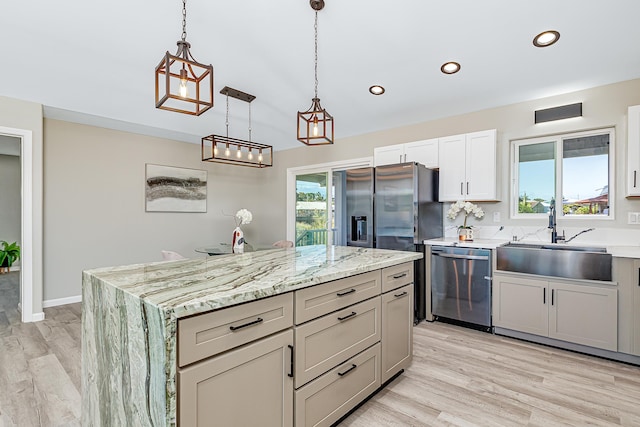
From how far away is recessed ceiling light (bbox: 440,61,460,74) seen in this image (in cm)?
288

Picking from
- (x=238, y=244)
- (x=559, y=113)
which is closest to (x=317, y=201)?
(x=238, y=244)

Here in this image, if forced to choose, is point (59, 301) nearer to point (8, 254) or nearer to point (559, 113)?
point (8, 254)

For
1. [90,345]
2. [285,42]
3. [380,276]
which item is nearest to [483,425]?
[380,276]

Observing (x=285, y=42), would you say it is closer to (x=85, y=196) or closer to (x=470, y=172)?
(x=470, y=172)

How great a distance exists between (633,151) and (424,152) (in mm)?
1950

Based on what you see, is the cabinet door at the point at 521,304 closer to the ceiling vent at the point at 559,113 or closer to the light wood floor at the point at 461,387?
the light wood floor at the point at 461,387

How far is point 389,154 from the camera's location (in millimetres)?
4332

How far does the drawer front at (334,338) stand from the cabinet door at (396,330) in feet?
0.37

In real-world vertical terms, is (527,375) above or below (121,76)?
below

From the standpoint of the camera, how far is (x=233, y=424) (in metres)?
1.20

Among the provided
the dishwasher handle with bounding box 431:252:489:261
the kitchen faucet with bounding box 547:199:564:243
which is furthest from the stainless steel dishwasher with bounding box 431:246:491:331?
the kitchen faucet with bounding box 547:199:564:243

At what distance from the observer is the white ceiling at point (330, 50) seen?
86.3 inches

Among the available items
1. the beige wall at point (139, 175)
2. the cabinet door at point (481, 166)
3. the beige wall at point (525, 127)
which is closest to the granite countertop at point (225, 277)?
the cabinet door at point (481, 166)

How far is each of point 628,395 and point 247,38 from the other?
12.6 ft
